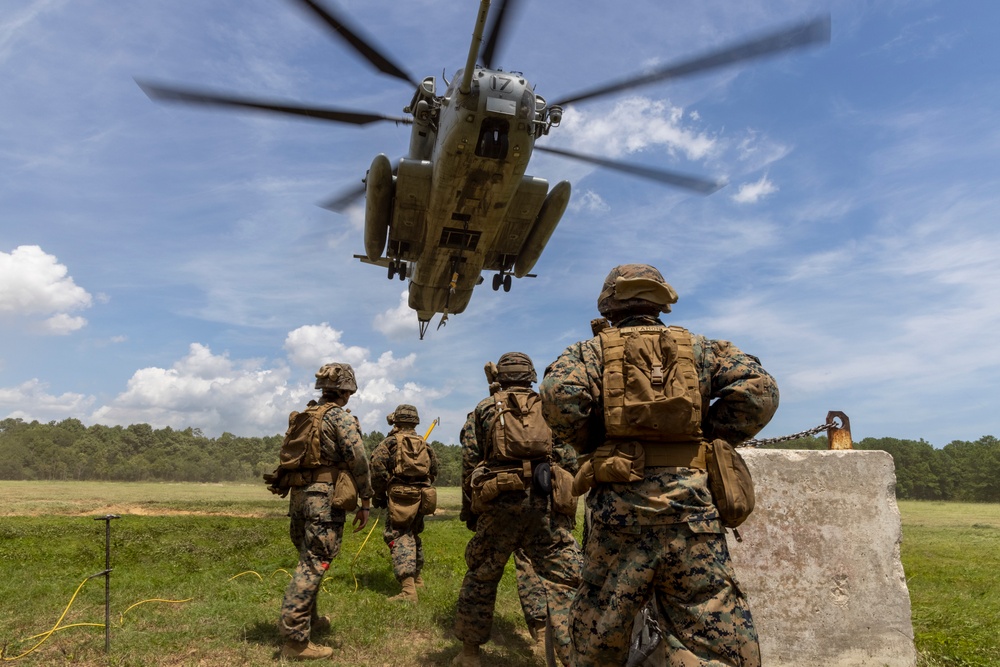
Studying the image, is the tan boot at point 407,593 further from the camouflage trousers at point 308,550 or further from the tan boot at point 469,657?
the tan boot at point 469,657

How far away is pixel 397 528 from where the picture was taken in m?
7.68

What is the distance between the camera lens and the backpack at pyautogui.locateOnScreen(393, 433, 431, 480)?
788 centimetres

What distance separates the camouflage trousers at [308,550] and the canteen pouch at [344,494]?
70 mm

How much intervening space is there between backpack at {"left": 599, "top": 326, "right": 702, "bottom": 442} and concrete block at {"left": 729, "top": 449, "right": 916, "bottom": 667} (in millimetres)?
1876

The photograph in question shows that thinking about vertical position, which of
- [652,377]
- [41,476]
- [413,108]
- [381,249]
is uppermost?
[413,108]

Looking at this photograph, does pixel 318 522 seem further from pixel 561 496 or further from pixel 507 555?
pixel 561 496

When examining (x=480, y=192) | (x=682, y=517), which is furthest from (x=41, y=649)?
(x=480, y=192)

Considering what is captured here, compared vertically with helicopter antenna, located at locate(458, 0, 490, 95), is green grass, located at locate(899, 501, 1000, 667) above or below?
below

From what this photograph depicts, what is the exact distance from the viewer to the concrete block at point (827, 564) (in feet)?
14.3

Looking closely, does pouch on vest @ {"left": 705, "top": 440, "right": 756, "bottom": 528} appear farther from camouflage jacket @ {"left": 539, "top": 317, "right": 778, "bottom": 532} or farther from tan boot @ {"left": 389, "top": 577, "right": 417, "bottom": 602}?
tan boot @ {"left": 389, "top": 577, "right": 417, "bottom": 602}

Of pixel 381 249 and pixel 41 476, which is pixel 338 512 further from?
pixel 41 476

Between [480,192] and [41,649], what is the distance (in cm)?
896

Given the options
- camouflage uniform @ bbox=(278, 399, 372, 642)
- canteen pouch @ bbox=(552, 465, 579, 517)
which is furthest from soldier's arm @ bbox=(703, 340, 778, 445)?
camouflage uniform @ bbox=(278, 399, 372, 642)

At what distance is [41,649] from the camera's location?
5.04 metres
